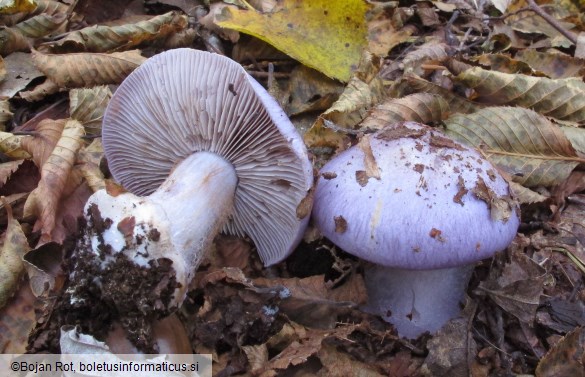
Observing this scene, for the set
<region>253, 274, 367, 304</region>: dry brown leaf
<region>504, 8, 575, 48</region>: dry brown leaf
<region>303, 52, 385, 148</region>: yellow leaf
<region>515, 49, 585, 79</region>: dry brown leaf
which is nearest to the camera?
<region>253, 274, 367, 304</region>: dry brown leaf

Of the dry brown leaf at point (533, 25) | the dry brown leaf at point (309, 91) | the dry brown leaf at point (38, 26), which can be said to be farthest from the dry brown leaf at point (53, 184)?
the dry brown leaf at point (533, 25)

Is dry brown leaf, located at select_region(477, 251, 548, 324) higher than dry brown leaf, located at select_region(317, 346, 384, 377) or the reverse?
higher

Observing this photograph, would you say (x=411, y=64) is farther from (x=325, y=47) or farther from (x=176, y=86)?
(x=176, y=86)

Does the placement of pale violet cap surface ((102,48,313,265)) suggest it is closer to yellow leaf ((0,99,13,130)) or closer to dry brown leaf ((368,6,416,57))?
yellow leaf ((0,99,13,130))

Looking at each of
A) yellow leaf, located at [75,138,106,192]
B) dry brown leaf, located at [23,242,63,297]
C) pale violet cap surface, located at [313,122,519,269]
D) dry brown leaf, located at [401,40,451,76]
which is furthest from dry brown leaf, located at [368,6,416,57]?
dry brown leaf, located at [23,242,63,297]

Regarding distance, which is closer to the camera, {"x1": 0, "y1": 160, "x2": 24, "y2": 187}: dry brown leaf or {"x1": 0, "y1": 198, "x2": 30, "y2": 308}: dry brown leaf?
{"x1": 0, "y1": 198, "x2": 30, "y2": 308}: dry brown leaf

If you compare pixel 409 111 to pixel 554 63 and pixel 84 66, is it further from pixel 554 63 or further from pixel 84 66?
pixel 84 66

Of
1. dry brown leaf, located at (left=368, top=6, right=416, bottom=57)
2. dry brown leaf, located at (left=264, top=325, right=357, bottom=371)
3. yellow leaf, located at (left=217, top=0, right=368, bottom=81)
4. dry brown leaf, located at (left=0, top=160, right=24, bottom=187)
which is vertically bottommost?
dry brown leaf, located at (left=264, top=325, right=357, bottom=371)
